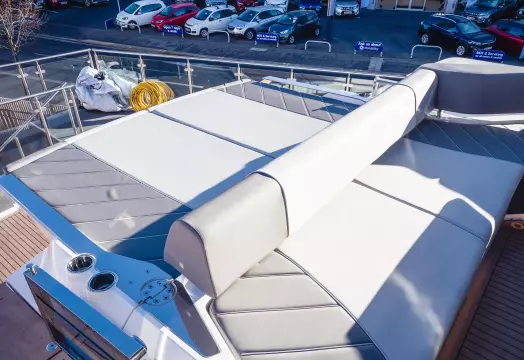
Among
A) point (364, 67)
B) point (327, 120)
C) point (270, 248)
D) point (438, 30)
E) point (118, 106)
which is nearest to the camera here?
point (270, 248)

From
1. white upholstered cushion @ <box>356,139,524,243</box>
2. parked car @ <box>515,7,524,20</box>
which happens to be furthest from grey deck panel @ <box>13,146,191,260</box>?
parked car @ <box>515,7,524,20</box>

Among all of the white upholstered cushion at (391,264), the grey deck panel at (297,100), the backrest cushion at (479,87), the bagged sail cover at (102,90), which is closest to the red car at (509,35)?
the backrest cushion at (479,87)

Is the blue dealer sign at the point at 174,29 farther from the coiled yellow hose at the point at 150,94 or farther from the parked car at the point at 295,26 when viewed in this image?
the coiled yellow hose at the point at 150,94

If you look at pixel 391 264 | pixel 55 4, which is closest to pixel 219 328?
pixel 391 264

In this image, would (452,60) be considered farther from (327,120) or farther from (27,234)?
(27,234)

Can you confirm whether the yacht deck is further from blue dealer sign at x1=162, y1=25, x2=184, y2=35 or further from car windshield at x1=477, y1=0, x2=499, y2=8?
car windshield at x1=477, y1=0, x2=499, y2=8

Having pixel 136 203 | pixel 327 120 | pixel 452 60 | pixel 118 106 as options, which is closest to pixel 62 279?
pixel 136 203
